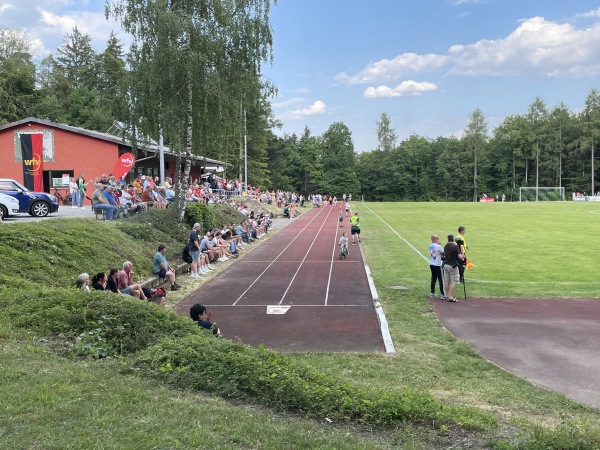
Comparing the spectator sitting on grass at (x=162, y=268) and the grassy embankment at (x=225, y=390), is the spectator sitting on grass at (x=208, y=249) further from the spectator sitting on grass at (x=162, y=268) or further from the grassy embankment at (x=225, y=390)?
the grassy embankment at (x=225, y=390)

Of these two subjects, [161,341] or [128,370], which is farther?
[161,341]

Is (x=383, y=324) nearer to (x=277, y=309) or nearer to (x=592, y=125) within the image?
(x=277, y=309)

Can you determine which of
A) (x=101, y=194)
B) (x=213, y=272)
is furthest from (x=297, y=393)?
(x=101, y=194)

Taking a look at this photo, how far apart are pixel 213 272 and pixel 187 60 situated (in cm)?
829

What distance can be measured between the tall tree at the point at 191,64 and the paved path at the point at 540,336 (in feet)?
40.1

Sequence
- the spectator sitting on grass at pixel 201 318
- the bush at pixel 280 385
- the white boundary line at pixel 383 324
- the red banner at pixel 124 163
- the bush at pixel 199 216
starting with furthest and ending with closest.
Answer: the bush at pixel 199 216 < the red banner at pixel 124 163 < the white boundary line at pixel 383 324 < the spectator sitting on grass at pixel 201 318 < the bush at pixel 280 385

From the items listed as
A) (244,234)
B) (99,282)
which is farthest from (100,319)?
(244,234)

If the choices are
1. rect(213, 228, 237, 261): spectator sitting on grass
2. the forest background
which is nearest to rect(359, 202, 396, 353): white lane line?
rect(213, 228, 237, 261): spectator sitting on grass

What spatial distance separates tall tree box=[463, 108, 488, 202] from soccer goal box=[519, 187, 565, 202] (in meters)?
9.66

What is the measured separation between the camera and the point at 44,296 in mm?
8680

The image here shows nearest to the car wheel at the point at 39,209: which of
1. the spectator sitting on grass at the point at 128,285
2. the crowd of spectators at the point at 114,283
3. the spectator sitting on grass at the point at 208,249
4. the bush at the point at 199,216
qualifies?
the bush at the point at 199,216

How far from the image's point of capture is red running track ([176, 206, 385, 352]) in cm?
992

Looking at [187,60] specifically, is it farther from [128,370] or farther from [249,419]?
[249,419]

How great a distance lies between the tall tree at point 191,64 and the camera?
1909 cm
